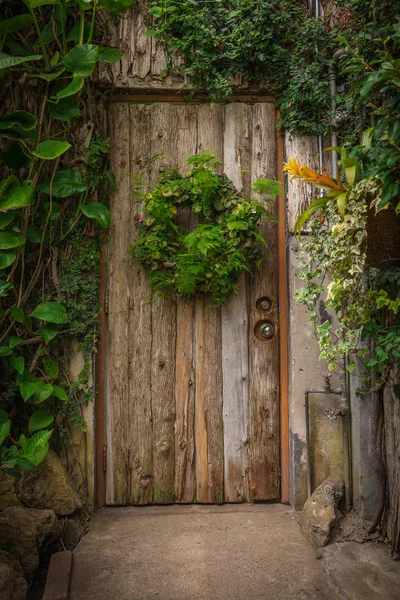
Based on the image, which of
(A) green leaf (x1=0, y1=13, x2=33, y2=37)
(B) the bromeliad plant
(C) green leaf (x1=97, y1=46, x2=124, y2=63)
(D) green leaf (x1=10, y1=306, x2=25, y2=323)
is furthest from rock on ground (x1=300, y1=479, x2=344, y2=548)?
(A) green leaf (x1=0, y1=13, x2=33, y2=37)

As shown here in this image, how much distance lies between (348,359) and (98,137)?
191 cm

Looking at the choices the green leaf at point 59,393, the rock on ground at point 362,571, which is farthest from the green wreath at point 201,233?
the rock on ground at point 362,571

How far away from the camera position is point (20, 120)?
2391 mm

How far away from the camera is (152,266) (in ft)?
8.98

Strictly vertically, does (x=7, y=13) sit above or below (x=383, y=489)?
above

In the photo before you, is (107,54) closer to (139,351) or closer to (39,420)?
(139,351)

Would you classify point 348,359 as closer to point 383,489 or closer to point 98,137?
point 383,489

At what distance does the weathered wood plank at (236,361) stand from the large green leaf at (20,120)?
3.69ft

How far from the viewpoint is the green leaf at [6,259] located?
236 centimetres

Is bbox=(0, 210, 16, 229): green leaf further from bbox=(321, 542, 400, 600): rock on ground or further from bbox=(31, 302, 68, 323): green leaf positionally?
bbox=(321, 542, 400, 600): rock on ground

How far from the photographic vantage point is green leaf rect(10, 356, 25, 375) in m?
2.45

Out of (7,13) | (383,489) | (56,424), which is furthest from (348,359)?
(7,13)

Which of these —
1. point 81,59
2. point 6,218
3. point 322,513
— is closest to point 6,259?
point 6,218

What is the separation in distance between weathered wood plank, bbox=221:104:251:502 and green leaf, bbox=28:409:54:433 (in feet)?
3.32
